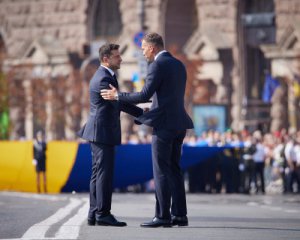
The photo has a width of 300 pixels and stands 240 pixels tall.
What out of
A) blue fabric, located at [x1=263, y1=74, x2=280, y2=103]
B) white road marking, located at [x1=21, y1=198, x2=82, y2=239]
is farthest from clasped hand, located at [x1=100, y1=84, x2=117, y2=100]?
blue fabric, located at [x1=263, y1=74, x2=280, y2=103]

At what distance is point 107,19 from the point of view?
180 feet

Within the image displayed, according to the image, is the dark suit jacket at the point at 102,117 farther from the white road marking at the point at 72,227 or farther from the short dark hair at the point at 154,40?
the white road marking at the point at 72,227

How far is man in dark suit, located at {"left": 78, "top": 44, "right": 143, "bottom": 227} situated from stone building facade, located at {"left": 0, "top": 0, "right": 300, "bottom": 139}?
3005 centimetres

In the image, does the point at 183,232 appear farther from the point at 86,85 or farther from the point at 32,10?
the point at 32,10

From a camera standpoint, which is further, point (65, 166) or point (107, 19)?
point (107, 19)

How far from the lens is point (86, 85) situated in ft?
175

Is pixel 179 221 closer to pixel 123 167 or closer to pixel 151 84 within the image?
pixel 151 84

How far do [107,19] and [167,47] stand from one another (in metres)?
4.60

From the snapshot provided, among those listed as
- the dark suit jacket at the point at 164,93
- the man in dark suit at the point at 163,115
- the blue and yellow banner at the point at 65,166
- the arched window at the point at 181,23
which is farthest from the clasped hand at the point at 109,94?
the arched window at the point at 181,23

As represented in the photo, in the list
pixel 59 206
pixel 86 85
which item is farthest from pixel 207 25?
pixel 59 206

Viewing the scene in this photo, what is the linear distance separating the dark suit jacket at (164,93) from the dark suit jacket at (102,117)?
37 cm

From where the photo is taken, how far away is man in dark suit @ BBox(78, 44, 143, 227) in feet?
51.1

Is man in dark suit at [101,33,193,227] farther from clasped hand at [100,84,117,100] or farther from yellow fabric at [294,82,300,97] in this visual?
yellow fabric at [294,82,300,97]

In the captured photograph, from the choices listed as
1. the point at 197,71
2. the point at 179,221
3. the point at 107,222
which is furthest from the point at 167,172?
the point at 197,71
